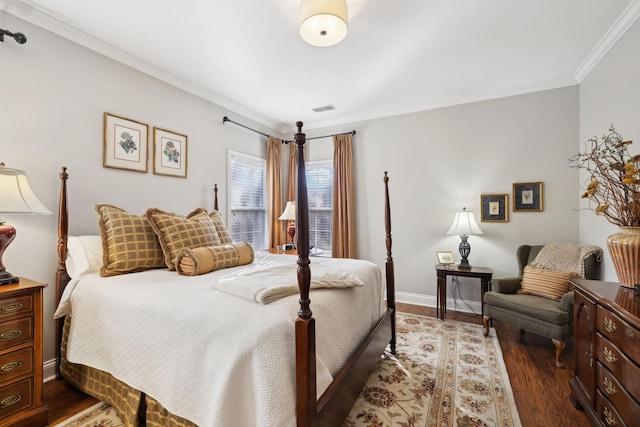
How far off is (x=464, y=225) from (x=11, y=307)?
3.91 meters

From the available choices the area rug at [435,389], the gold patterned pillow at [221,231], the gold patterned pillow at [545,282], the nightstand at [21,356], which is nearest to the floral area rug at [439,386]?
the area rug at [435,389]

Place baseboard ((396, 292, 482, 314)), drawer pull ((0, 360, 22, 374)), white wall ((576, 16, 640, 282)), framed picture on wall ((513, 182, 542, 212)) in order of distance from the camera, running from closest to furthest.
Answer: drawer pull ((0, 360, 22, 374)), white wall ((576, 16, 640, 282)), framed picture on wall ((513, 182, 542, 212)), baseboard ((396, 292, 482, 314))

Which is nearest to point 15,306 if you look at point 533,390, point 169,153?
point 169,153

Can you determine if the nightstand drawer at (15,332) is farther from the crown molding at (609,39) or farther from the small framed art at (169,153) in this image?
the crown molding at (609,39)

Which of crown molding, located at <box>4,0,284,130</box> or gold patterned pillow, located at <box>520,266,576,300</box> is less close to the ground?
crown molding, located at <box>4,0,284,130</box>

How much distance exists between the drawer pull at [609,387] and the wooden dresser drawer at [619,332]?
21 centimetres

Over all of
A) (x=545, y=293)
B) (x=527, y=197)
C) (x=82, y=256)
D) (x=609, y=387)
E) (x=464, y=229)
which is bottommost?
(x=609, y=387)

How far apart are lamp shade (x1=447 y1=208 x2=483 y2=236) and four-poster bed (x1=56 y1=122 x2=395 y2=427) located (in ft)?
4.99

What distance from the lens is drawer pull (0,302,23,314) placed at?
1.61m

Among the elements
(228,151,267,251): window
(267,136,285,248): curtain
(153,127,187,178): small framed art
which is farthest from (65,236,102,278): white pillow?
(267,136,285,248): curtain

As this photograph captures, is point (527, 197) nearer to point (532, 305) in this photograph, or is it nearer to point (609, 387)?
point (532, 305)

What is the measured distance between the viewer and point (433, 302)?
3844mm

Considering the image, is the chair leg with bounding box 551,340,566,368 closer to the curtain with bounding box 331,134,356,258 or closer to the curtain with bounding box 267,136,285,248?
the curtain with bounding box 331,134,356,258

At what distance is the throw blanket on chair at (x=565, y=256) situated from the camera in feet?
8.78
